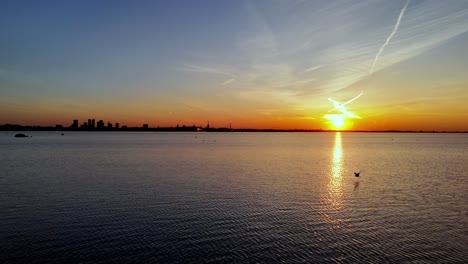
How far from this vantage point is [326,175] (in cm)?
5866

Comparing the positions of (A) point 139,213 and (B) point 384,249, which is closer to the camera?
(B) point 384,249

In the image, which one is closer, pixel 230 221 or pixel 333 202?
pixel 230 221

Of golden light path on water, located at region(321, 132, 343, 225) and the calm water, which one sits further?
golden light path on water, located at region(321, 132, 343, 225)

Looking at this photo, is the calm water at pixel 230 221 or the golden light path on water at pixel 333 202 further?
the golden light path on water at pixel 333 202

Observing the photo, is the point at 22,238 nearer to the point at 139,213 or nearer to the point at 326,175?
the point at 139,213

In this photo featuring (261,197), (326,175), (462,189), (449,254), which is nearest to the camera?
(449,254)

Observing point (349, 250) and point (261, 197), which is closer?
point (349, 250)

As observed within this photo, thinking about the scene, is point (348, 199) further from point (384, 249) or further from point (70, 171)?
point (70, 171)

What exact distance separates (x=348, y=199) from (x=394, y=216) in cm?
803

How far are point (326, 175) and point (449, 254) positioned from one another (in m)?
38.2

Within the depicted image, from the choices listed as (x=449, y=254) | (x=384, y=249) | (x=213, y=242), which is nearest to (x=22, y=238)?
(x=213, y=242)

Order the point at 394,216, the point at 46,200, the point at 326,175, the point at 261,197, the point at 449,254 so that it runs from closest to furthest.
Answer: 1. the point at 449,254
2. the point at 394,216
3. the point at 46,200
4. the point at 261,197
5. the point at 326,175

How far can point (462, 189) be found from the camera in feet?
143

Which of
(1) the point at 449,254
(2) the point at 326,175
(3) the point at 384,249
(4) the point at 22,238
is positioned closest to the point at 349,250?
(3) the point at 384,249
